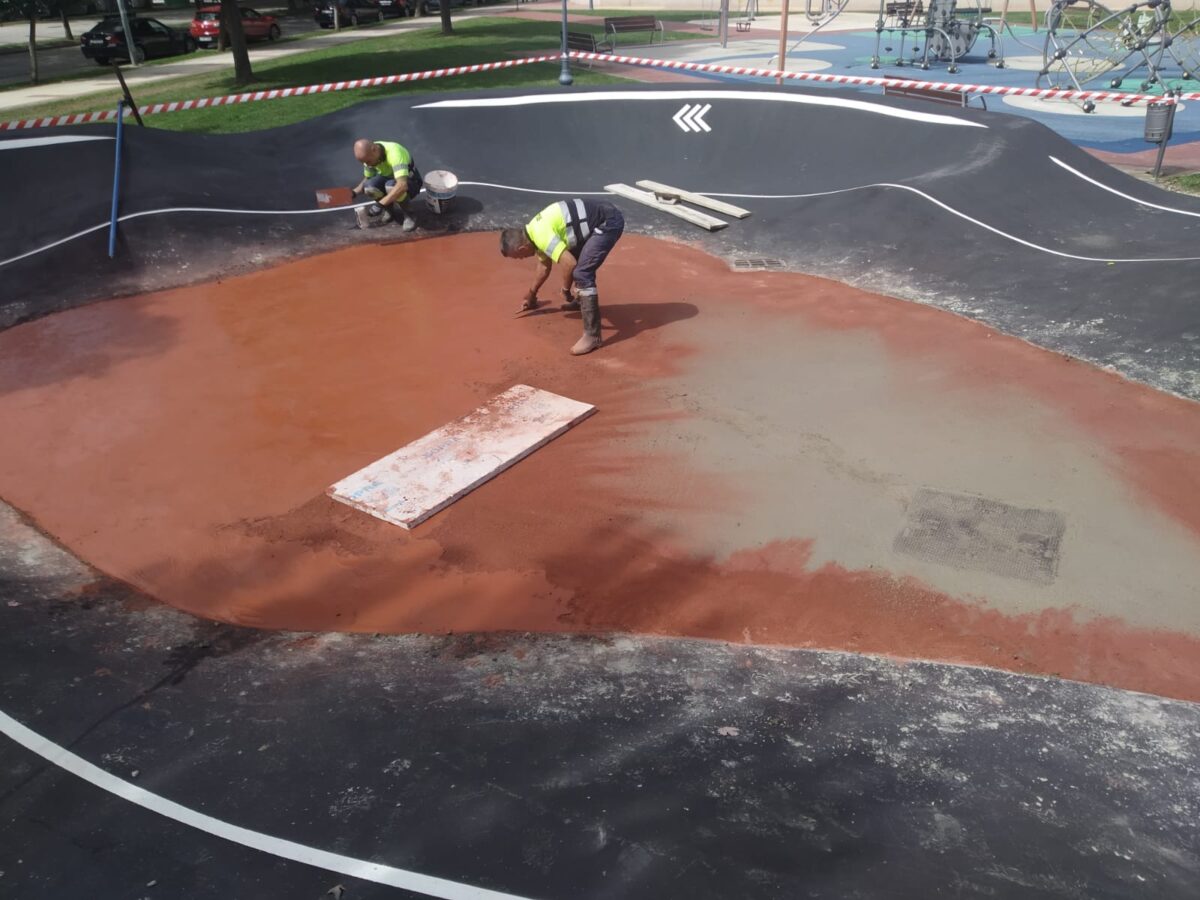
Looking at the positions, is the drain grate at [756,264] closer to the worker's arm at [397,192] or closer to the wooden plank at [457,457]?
the wooden plank at [457,457]

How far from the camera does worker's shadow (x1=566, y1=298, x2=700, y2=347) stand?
9773 mm

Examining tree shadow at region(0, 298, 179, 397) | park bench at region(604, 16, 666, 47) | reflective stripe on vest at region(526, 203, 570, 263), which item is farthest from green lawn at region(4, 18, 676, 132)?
reflective stripe on vest at region(526, 203, 570, 263)

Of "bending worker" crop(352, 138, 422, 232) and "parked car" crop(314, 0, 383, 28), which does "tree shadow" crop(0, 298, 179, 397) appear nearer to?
"bending worker" crop(352, 138, 422, 232)

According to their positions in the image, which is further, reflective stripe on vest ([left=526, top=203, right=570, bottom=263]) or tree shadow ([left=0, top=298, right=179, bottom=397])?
tree shadow ([left=0, top=298, right=179, bottom=397])

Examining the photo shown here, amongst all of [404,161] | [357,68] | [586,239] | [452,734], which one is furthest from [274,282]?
[357,68]

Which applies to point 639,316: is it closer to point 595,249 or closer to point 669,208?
point 595,249

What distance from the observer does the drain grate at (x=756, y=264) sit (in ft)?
37.4

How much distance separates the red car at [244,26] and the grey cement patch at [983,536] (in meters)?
32.9

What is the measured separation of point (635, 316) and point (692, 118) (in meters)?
6.19

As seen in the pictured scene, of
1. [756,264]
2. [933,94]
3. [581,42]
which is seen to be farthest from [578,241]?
[581,42]

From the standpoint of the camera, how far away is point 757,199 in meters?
13.2

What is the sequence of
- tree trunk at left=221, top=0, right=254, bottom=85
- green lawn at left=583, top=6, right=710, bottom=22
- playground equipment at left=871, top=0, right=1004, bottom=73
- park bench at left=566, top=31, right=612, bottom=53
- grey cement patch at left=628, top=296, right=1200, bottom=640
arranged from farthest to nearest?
green lawn at left=583, top=6, right=710, bottom=22 → playground equipment at left=871, top=0, right=1004, bottom=73 → park bench at left=566, top=31, right=612, bottom=53 → tree trunk at left=221, top=0, right=254, bottom=85 → grey cement patch at left=628, top=296, right=1200, bottom=640

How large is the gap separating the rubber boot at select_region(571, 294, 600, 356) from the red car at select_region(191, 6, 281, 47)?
28.8 metres

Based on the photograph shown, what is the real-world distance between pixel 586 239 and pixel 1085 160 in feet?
26.4
